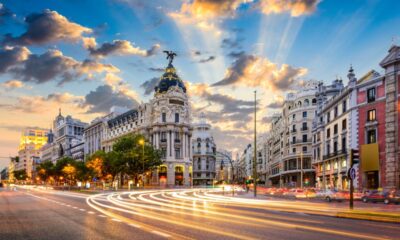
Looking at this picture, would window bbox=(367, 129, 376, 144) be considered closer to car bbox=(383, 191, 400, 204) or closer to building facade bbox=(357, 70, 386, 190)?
building facade bbox=(357, 70, 386, 190)

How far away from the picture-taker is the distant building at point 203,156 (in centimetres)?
16650

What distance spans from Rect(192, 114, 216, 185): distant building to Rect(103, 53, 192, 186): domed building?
41600 millimetres

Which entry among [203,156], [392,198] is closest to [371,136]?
[392,198]

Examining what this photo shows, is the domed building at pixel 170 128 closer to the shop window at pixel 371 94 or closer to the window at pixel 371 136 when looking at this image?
the window at pixel 371 136

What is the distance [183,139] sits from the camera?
123062 mm

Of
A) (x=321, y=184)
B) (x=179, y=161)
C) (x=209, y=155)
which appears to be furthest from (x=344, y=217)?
(x=209, y=155)

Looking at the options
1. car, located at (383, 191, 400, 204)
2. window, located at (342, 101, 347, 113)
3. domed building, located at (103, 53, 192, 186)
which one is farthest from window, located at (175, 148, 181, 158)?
car, located at (383, 191, 400, 204)

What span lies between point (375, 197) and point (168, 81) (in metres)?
91.8

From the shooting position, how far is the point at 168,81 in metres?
Answer: 125

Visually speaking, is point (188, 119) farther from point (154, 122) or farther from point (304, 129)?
point (304, 129)

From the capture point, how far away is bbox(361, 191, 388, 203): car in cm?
3738

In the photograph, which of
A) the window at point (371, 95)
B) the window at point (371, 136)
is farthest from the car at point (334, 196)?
the window at point (371, 95)

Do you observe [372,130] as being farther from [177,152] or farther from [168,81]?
[168,81]

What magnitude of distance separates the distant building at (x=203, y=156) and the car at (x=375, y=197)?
125 metres
